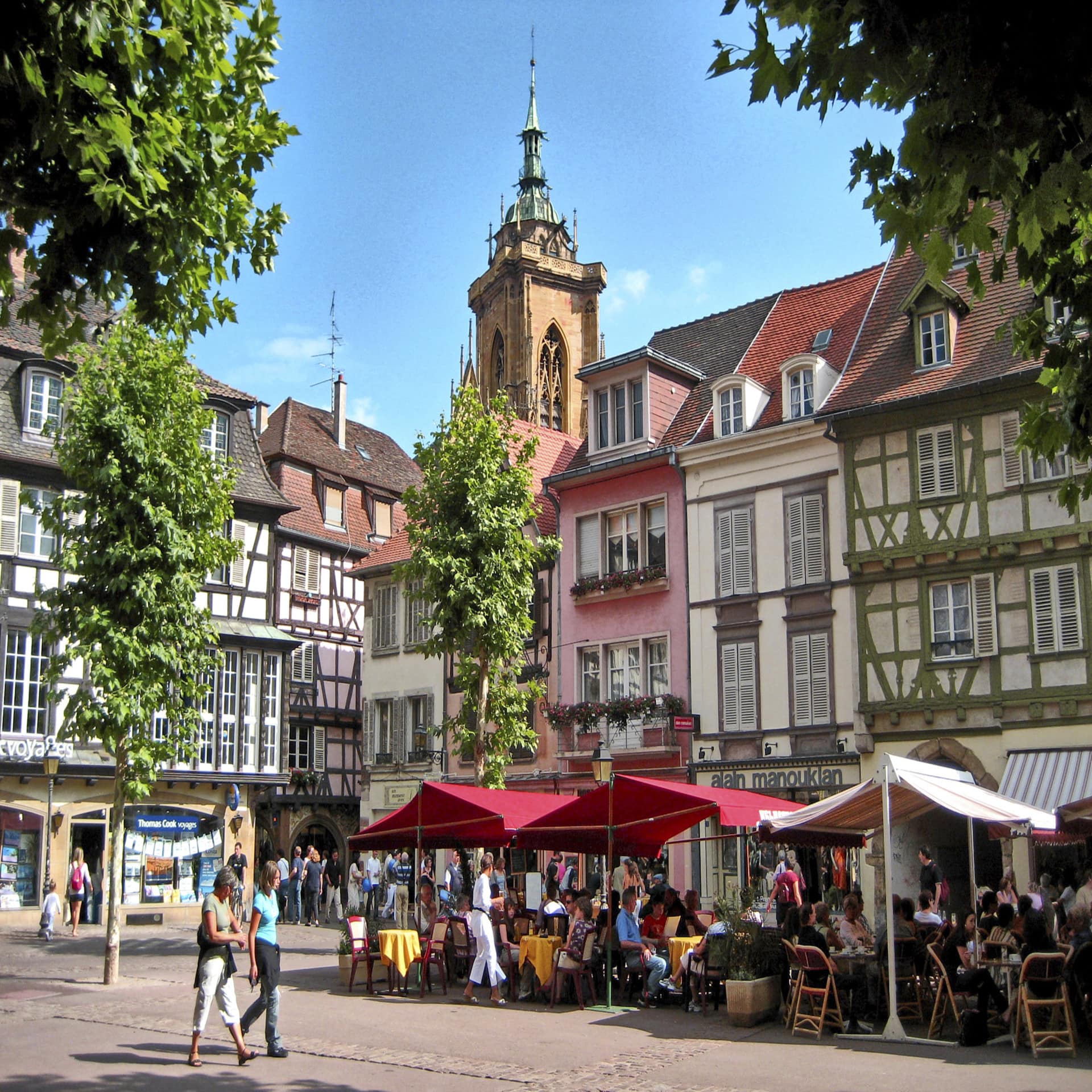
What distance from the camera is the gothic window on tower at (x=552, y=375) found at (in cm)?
7400

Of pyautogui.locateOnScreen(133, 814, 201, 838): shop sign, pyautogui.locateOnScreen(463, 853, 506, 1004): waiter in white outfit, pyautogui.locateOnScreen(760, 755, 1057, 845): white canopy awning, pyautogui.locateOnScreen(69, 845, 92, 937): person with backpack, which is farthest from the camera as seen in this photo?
pyautogui.locateOnScreen(133, 814, 201, 838): shop sign

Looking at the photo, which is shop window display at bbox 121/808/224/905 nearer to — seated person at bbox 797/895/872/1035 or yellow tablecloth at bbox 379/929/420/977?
yellow tablecloth at bbox 379/929/420/977

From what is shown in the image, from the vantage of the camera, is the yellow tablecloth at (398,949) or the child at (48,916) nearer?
the yellow tablecloth at (398,949)

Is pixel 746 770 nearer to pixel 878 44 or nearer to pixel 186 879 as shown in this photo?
pixel 186 879

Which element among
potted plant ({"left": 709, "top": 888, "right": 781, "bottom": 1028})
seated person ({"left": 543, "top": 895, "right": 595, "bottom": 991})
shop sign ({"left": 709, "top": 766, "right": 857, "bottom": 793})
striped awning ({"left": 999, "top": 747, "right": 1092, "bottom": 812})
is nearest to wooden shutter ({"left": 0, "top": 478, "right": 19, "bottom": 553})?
shop sign ({"left": 709, "top": 766, "right": 857, "bottom": 793})

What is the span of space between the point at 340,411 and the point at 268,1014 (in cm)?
3588

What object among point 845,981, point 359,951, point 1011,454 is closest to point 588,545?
point 1011,454

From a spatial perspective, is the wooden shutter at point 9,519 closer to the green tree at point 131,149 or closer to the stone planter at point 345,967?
the stone planter at point 345,967

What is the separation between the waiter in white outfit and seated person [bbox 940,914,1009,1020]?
17.1 ft

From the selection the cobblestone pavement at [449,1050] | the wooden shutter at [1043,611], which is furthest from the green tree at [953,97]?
the wooden shutter at [1043,611]

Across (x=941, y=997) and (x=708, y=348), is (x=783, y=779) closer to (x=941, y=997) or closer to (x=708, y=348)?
(x=708, y=348)

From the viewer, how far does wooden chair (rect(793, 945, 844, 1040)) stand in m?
13.0

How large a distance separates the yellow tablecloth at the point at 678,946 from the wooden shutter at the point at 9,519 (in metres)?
20.3

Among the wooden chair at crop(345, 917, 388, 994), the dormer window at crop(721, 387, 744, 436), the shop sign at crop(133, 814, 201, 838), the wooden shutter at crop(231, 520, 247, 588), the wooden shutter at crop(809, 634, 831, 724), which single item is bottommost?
the wooden chair at crop(345, 917, 388, 994)
